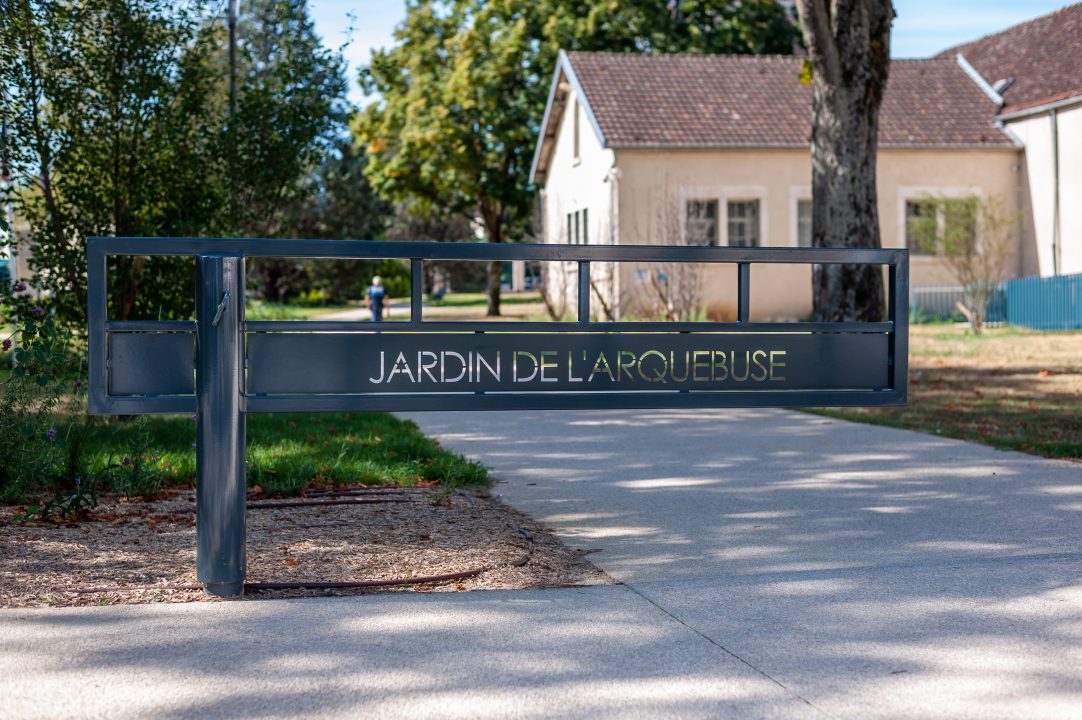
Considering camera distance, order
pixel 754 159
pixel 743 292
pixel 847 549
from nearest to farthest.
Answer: pixel 743 292 → pixel 847 549 → pixel 754 159

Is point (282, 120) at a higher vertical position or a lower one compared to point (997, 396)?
higher

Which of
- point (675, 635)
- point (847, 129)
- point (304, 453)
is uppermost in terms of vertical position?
point (847, 129)

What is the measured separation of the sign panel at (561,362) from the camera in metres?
5.54

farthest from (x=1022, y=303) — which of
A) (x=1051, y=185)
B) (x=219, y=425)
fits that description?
(x=219, y=425)

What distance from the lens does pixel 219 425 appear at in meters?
5.24

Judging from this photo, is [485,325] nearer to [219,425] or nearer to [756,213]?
[219,425]

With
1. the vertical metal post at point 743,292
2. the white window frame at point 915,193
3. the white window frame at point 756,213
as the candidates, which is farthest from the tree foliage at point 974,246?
the vertical metal post at point 743,292

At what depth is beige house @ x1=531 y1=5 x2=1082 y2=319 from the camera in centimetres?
3130

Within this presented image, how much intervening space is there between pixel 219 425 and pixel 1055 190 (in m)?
29.1

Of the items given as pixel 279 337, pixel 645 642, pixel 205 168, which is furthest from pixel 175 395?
pixel 205 168

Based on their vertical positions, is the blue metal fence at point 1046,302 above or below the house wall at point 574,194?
below

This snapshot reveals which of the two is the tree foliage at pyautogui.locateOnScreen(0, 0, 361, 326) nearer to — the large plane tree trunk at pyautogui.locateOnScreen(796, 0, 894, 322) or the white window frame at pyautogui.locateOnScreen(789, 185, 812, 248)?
the large plane tree trunk at pyautogui.locateOnScreen(796, 0, 894, 322)

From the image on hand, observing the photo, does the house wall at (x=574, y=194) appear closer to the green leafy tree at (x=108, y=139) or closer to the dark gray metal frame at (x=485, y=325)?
the green leafy tree at (x=108, y=139)

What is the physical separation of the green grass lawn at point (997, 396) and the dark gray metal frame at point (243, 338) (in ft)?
14.7
